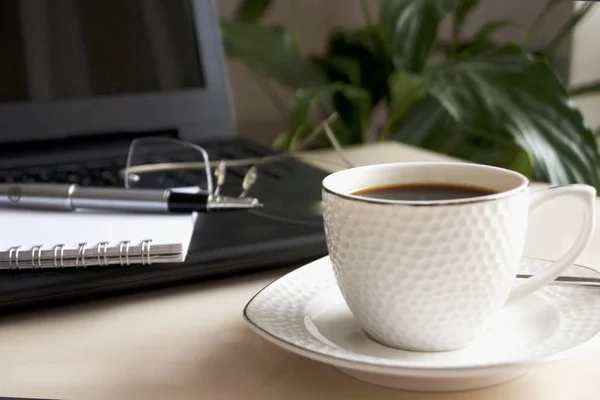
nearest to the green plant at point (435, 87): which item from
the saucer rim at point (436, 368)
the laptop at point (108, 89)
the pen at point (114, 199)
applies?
the laptop at point (108, 89)

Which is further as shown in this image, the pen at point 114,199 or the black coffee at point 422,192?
the pen at point 114,199

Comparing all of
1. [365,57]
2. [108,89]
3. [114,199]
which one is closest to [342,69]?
[365,57]

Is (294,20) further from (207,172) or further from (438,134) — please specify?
(207,172)

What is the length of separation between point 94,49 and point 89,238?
0.32m

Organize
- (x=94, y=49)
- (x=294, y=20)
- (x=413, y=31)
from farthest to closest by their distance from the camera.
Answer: (x=294, y=20) < (x=413, y=31) < (x=94, y=49)

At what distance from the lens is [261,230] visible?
0.42 metres

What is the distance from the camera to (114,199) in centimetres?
46

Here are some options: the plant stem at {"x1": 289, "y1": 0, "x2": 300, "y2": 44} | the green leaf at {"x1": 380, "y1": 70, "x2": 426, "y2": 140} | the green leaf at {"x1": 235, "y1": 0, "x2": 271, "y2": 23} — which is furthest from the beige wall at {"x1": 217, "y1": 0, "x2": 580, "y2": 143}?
the green leaf at {"x1": 380, "y1": 70, "x2": 426, "y2": 140}

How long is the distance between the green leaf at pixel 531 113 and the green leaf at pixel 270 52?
272 mm

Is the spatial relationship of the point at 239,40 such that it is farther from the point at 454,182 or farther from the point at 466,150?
the point at 454,182

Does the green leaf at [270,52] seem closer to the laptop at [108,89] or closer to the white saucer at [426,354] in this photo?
the laptop at [108,89]

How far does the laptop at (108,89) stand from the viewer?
629 mm

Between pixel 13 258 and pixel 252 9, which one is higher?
pixel 252 9

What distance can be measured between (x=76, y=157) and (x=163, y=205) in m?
0.25
